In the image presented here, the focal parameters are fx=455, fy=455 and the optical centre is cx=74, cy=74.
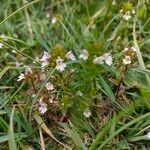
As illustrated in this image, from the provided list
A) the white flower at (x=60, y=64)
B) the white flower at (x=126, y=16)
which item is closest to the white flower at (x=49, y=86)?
the white flower at (x=60, y=64)

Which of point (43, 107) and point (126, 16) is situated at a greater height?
point (126, 16)

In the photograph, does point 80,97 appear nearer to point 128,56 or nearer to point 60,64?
point 60,64

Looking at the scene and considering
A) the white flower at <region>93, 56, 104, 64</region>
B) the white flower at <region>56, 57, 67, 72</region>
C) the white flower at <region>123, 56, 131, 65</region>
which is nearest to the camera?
the white flower at <region>93, 56, 104, 64</region>

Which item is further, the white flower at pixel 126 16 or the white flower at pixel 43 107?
the white flower at pixel 126 16

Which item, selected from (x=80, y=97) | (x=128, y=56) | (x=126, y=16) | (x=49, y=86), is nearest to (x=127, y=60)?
(x=128, y=56)

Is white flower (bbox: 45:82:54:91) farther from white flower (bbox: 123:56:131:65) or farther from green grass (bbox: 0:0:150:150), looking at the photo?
white flower (bbox: 123:56:131:65)

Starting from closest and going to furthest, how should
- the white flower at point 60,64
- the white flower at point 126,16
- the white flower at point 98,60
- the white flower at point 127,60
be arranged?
the white flower at point 98,60 → the white flower at point 60,64 → the white flower at point 127,60 → the white flower at point 126,16

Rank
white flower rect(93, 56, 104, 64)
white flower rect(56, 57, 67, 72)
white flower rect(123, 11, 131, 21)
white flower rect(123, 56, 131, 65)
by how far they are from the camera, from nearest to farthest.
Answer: white flower rect(93, 56, 104, 64) → white flower rect(56, 57, 67, 72) → white flower rect(123, 56, 131, 65) → white flower rect(123, 11, 131, 21)

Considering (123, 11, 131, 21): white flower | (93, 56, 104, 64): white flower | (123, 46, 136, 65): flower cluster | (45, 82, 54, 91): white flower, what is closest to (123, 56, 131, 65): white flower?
(123, 46, 136, 65): flower cluster

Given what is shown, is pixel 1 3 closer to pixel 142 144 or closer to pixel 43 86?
pixel 43 86

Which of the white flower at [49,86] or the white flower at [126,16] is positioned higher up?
the white flower at [126,16]

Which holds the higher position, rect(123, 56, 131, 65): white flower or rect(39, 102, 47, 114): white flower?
rect(39, 102, 47, 114): white flower

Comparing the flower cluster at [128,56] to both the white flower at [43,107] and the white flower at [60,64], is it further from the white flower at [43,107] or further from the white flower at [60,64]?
the white flower at [43,107]

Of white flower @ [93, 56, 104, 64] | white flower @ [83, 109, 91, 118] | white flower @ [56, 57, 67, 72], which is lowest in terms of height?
white flower @ [83, 109, 91, 118]
